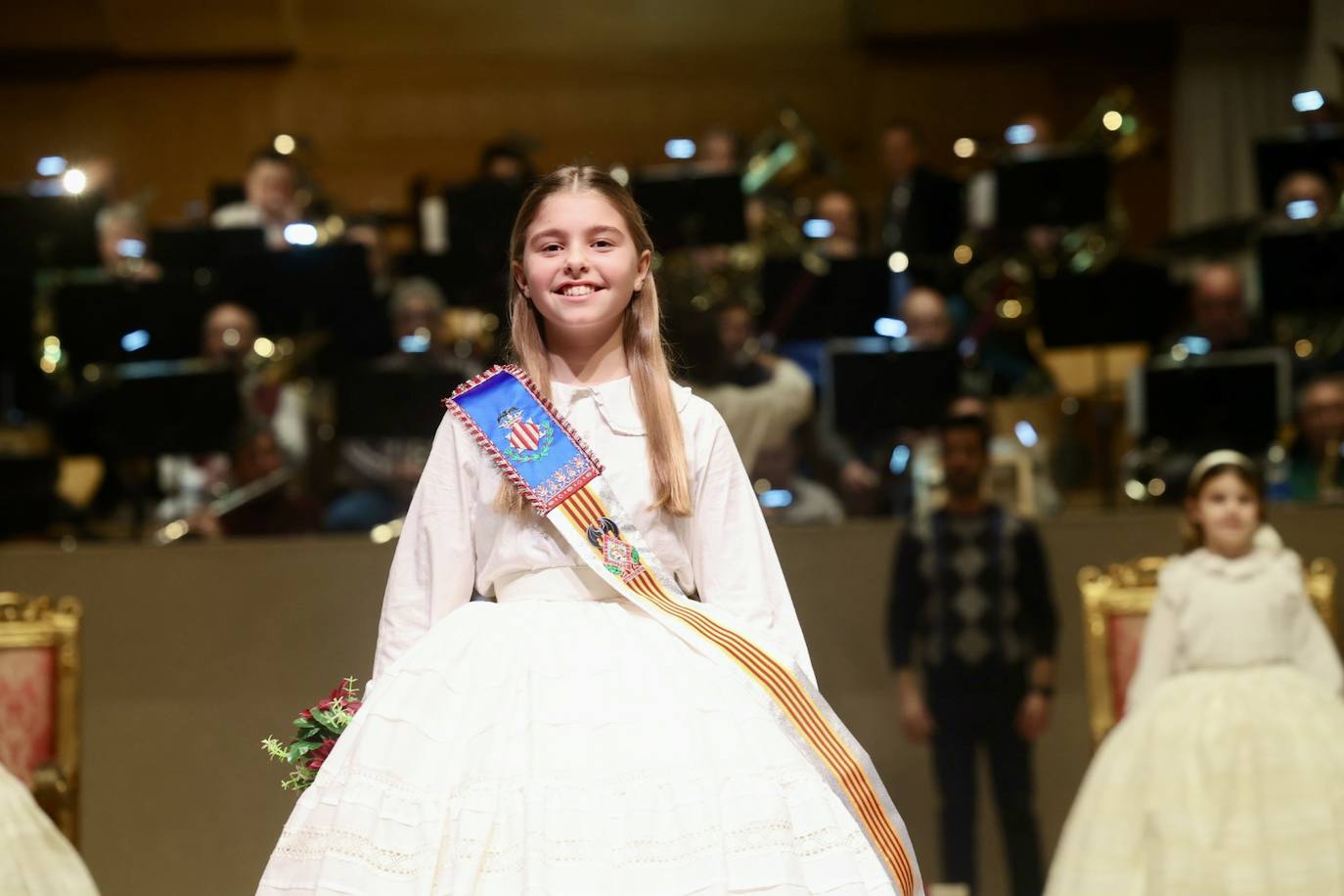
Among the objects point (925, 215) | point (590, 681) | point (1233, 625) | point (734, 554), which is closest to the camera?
point (590, 681)

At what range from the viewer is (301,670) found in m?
5.88

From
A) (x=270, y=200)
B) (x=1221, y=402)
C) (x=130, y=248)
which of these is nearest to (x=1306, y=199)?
(x=1221, y=402)

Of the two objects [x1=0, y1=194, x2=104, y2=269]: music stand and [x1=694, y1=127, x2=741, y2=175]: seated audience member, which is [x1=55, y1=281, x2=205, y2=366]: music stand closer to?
[x1=0, y1=194, x2=104, y2=269]: music stand

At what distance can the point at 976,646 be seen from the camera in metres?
5.94

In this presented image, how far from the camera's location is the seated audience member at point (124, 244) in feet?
22.9

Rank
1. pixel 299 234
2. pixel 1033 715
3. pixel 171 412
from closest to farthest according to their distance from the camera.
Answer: pixel 1033 715 < pixel 171 412 < pixel 299 234

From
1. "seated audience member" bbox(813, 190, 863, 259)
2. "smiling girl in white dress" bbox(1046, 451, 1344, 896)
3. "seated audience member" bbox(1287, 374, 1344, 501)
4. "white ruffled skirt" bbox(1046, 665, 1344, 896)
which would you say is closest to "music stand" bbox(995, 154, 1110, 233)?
"seated audience member" bbox(813, 190, 863, 259)

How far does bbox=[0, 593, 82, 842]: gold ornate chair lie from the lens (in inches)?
205

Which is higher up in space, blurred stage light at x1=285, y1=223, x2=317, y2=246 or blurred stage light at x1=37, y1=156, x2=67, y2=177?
blurred stage light at x1=37, y1=156, x2=67, y2=177

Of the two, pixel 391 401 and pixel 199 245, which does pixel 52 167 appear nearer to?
pixel 199 245

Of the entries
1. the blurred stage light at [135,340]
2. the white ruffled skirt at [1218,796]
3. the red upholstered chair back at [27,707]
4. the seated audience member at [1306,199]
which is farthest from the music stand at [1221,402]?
the red upholstered chair back at [27,707]

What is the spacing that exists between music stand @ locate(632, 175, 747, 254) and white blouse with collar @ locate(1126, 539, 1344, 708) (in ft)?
7.17

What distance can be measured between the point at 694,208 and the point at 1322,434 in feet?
7.58

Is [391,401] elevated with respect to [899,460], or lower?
elevated
